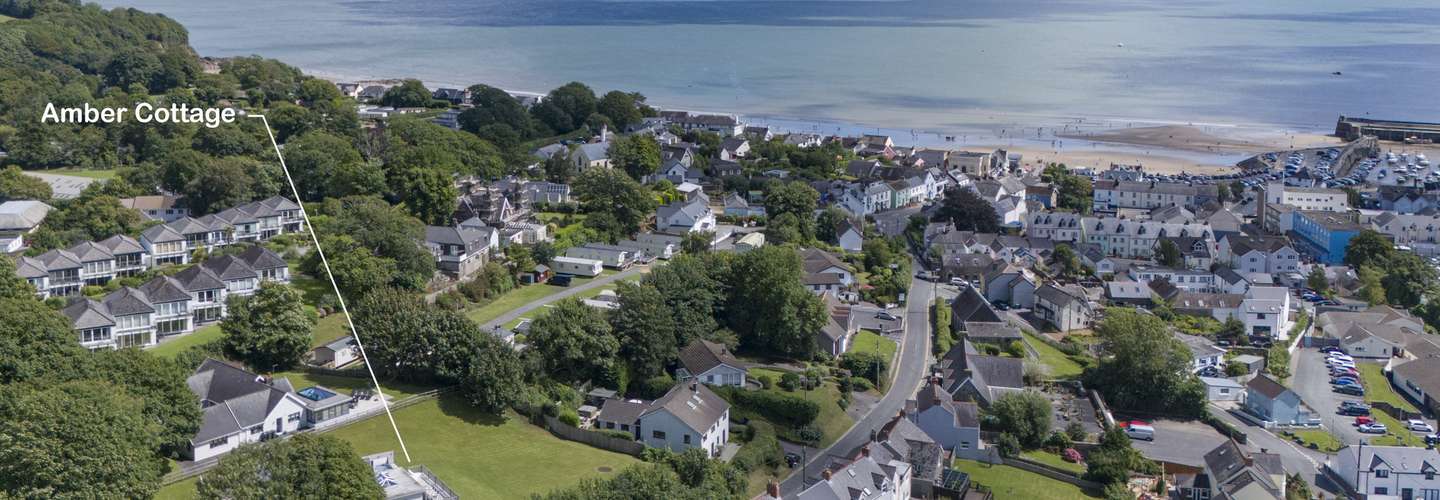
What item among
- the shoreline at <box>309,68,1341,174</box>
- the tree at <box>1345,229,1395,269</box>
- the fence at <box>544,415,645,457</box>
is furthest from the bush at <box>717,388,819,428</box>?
the shoreline at <box>309,68,1341,174</box>

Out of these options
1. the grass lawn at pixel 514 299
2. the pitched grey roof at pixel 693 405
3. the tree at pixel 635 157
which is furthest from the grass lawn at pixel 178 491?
the tree at pixel 635 157

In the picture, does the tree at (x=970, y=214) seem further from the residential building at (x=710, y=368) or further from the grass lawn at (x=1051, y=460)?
the grass lawn at (x=1051, y=460)

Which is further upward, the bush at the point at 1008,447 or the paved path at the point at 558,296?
the paved path at the point at 558,296

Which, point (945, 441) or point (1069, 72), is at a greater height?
point (1069, 72)

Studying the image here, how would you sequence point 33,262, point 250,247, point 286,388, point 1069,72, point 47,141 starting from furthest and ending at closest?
point 1069,72 < point 47,141 < point 250,247 < point 33,262 < point 286,388

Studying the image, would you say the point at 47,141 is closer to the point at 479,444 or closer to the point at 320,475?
the point at 479,444

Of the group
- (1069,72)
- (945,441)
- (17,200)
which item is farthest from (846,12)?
(945,441)

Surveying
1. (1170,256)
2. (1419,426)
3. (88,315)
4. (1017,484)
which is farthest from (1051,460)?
(88,315)

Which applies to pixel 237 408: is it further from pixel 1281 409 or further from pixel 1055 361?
pixel 1281 409

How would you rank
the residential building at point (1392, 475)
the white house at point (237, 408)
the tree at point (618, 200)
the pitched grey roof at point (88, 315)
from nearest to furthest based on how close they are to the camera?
the white house at point (237, 408)
the residential building at point (1392, 475)
the pitched grey roof at point (88, 315)
the tree at point (618, 200)
